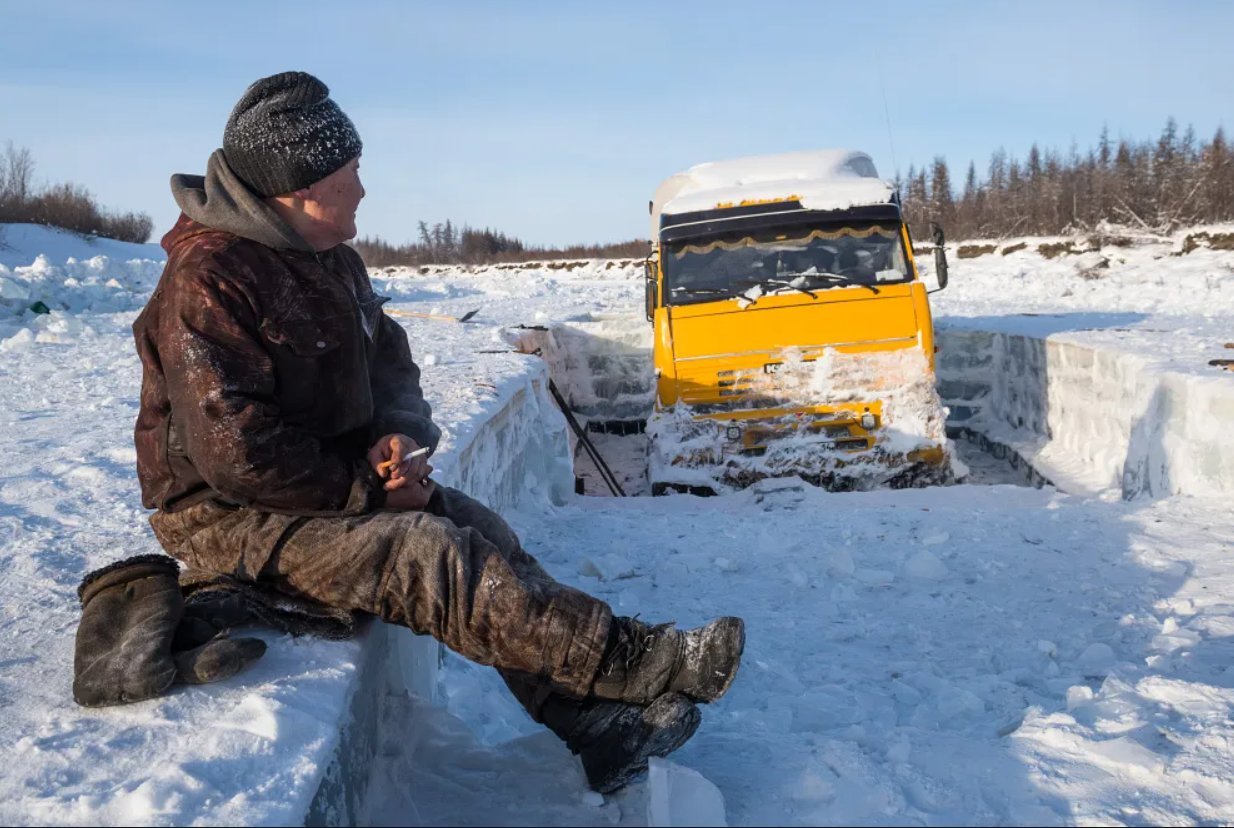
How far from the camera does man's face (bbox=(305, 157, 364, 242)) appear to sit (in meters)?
2.58

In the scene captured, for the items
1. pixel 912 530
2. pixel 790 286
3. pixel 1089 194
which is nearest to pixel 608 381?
pixel 790 286

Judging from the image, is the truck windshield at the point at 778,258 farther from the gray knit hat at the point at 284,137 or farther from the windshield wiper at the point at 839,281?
the gray knit hat at the point at 284,137

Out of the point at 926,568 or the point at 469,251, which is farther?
the point at 469,251

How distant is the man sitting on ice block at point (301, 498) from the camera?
90.7 inches

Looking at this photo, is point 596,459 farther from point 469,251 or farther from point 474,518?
point 469,251

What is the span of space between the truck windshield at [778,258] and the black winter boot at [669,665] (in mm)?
5323

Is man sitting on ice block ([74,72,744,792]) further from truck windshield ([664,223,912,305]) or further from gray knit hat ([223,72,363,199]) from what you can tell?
truck windshield ([664,223,912,305])

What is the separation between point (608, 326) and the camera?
37.9 feet

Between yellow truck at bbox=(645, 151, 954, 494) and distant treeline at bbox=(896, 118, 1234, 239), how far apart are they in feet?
93.0

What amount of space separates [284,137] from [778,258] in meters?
5.58

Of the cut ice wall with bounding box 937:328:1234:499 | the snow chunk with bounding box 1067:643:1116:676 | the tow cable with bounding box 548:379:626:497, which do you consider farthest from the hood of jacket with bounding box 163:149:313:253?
the tow cable with bounding box 548:379:626:497

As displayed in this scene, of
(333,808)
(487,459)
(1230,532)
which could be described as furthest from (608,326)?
(333,808)

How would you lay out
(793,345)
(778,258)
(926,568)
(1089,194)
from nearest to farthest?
(926,568) < (793,345) < (778,258) < (1089,194)

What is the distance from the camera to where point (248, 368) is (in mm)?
2350
